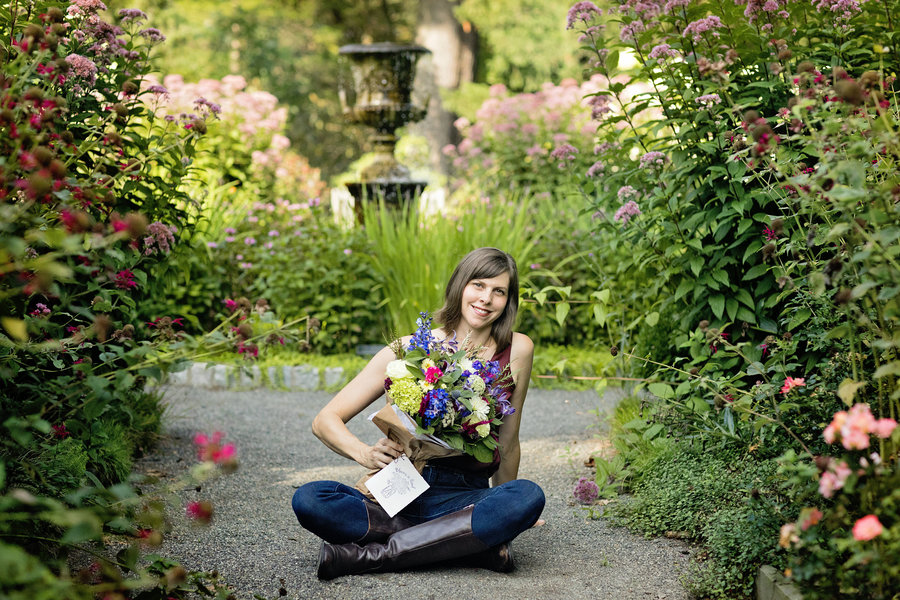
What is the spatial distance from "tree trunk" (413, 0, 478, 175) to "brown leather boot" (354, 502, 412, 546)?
1185 cm

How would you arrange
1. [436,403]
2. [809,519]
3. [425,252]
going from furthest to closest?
[425,252]
[436,403]
[809,519]

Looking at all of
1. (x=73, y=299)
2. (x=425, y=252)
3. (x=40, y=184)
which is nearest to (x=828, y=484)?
(x=40, y=184)

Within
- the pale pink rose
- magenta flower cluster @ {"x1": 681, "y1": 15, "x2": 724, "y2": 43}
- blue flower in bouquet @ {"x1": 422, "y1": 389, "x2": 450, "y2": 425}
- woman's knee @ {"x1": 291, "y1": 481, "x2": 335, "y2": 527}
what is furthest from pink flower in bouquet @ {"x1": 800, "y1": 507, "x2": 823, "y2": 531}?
magenta flower cluster @ {"x1": 681, "y1": 15, "x2": 724, "y2": 43}

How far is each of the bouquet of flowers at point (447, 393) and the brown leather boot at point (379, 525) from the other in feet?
1.05

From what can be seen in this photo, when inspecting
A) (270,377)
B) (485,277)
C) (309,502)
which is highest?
(485,277)

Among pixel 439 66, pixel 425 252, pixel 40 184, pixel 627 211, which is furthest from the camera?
pixel 439 66

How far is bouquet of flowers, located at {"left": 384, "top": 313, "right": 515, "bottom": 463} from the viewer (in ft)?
8.33

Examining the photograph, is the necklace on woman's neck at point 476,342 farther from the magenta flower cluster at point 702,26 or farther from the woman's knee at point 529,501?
the magenta flower cluster at point 702,26

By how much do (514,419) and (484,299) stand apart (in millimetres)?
429

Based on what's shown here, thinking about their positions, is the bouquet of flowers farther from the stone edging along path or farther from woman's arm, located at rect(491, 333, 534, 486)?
the stone edging along path

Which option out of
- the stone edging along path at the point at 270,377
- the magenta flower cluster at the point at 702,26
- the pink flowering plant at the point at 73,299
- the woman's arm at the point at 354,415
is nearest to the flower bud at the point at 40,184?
the pink flowering plant at the point at 73,299

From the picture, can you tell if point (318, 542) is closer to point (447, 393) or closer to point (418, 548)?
point (418, 548)

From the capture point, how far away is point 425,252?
5914 millimetres

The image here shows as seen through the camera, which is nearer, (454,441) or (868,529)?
(868,529)
